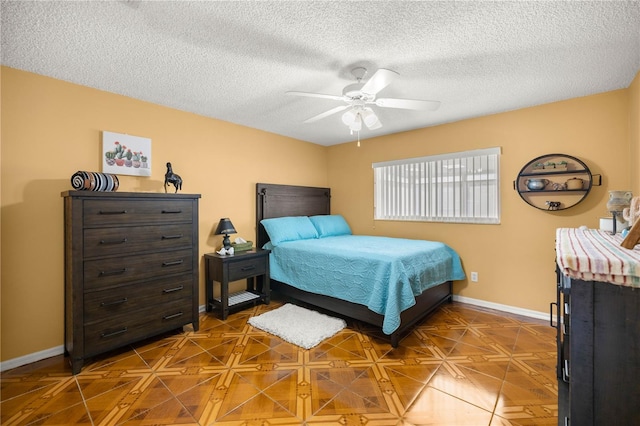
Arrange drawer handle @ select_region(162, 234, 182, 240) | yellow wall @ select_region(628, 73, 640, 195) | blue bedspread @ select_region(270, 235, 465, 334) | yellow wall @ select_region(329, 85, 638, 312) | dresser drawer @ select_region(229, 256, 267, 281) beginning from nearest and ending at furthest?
yellow wall @ select_region(628, 73, 640, 195) < blue bedspread @ select_region(270, 235, 465, 334) < drawer handle @ select_region(162, 234, 182, 240) < yellow wall @ select_region(329, 85, 638, 312) < dresser drawer @ select_region(229, 256, 267, 281)

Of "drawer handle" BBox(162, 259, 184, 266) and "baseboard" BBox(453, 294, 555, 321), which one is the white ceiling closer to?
"drawer handle" BBox(162, 259, 184, 266)

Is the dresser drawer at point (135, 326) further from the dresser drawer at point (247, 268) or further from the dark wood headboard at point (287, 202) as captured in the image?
the dark wood headboard at point (287, 202)

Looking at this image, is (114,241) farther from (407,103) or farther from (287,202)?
(407,103)

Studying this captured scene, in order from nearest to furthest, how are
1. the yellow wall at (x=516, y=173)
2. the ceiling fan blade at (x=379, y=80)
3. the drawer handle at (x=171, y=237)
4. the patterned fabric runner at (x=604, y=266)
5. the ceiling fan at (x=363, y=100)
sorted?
the patterned fabric runner at (x=604, y=266), the ceiling fan blade at (x=379, y=80), the ceiling fan at (x=363, y=100), the drawer handle at (x=171, y=237), the yellow wall at (x=516, y=173)

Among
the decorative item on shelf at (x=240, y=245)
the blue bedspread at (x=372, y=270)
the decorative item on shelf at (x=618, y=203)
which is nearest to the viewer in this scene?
the decorative item on shelf at (x=618, y=203)

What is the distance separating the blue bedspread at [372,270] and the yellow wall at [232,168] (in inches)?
25.1

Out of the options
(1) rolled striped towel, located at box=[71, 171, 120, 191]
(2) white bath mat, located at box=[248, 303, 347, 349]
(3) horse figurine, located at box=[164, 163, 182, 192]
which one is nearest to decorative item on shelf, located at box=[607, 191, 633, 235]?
(2) white bath mat, located at box=[248, 303, 347, 349]

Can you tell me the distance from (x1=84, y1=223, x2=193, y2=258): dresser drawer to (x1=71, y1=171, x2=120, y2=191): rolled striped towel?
35 centimetres

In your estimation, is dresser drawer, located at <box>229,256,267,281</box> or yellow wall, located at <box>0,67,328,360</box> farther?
dresser drawer, located at <box>229,256,267,281</box>

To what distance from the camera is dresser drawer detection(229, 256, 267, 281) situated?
10.6 feet

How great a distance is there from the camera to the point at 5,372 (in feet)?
7.11

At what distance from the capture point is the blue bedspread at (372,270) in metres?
2.51

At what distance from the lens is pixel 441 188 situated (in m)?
3.80

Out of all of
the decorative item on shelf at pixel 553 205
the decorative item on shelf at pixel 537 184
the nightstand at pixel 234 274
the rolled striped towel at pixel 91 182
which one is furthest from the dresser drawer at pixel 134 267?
the decorative item on shelf at pixel 553 205
